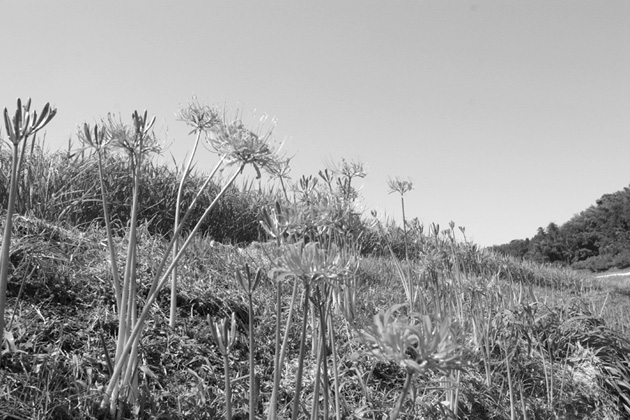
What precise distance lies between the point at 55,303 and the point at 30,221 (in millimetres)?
879

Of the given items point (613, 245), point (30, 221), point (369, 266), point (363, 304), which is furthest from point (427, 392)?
point (613, 245)

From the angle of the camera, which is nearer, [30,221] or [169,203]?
[30,221]

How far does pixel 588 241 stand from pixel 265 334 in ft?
115

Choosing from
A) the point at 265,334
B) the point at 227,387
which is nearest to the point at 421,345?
the point at 227,387

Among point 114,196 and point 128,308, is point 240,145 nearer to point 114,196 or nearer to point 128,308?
point 128,308

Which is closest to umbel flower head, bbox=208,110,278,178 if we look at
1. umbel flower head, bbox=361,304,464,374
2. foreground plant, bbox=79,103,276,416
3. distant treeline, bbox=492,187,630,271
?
foreground plant, bbox=79,103,276,416

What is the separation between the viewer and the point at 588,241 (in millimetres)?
33844

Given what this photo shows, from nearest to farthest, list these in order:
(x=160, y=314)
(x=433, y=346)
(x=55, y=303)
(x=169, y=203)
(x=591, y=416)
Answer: (x=433, y=346) → (x=55, y=303) → (x=160, y=314) → (x=591, y=416) → (x=169, y=203)

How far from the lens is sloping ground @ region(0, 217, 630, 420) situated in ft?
6.35

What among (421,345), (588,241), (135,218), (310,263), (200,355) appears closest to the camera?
(421,345)

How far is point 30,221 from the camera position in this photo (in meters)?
3.15

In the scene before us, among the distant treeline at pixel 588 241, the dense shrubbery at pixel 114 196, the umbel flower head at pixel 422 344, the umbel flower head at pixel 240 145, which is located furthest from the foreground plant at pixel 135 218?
the distant treeline at pixel 588 241

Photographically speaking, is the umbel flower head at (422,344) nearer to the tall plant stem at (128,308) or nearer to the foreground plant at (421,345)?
the foreground plant at (421,345)

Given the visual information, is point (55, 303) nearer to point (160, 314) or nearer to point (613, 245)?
point (160, 314)
